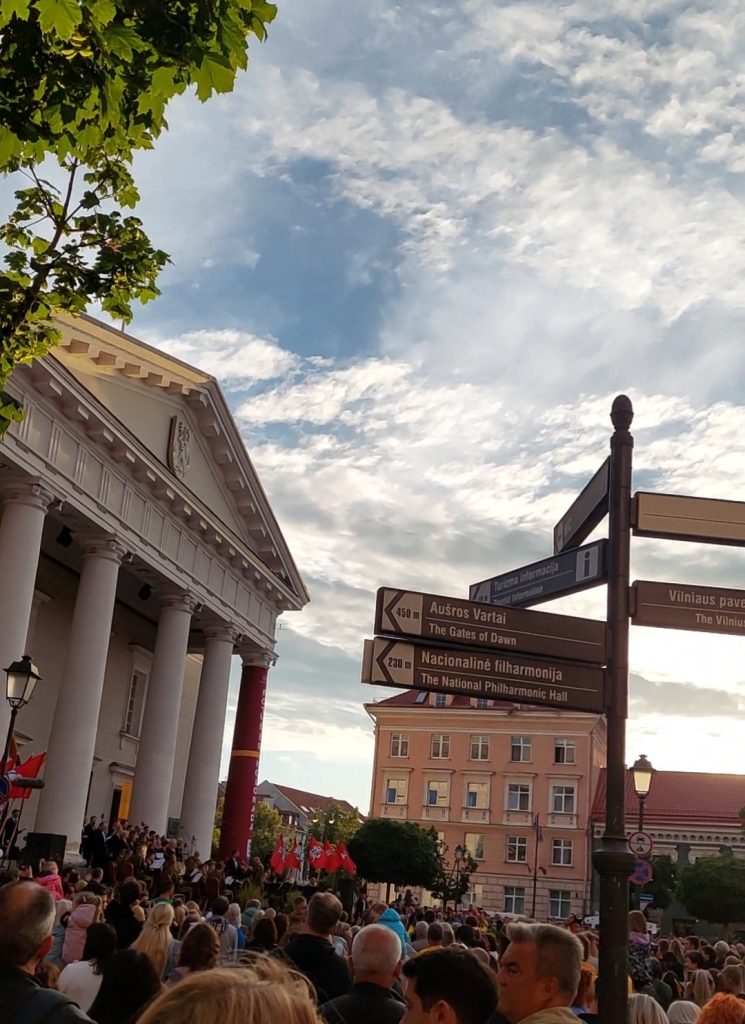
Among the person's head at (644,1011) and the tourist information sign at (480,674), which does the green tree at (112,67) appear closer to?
the tourist information sign at (480,674)

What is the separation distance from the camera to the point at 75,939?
892cm

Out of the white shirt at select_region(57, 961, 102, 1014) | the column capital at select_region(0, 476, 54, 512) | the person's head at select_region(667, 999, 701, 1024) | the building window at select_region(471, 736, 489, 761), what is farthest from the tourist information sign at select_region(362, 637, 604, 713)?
the building window at select_region(471, 736, 489, 761)

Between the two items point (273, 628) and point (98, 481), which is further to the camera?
point (273, 628)

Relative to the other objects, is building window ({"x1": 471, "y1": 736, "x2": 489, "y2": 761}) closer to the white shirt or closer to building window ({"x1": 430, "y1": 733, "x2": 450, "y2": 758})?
building window ({"x1": 430, "y1": 733, "x2": 450, "y2": 758})

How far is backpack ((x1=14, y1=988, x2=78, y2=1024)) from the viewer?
368cm

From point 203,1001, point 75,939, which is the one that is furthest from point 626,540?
point 75,939

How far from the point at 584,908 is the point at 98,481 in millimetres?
49628

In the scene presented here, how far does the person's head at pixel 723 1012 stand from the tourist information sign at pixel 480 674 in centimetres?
177

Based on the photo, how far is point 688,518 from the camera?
260 inches

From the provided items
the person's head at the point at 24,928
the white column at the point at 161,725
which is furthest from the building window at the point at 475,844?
the person's head at the point at 24,928

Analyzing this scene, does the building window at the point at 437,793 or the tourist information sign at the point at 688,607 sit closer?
the tourist information sign at the point at 688,607

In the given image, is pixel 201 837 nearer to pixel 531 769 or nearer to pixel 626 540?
pixel 626 540

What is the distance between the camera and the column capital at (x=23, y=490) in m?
21.3

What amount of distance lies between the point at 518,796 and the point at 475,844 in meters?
4.16
